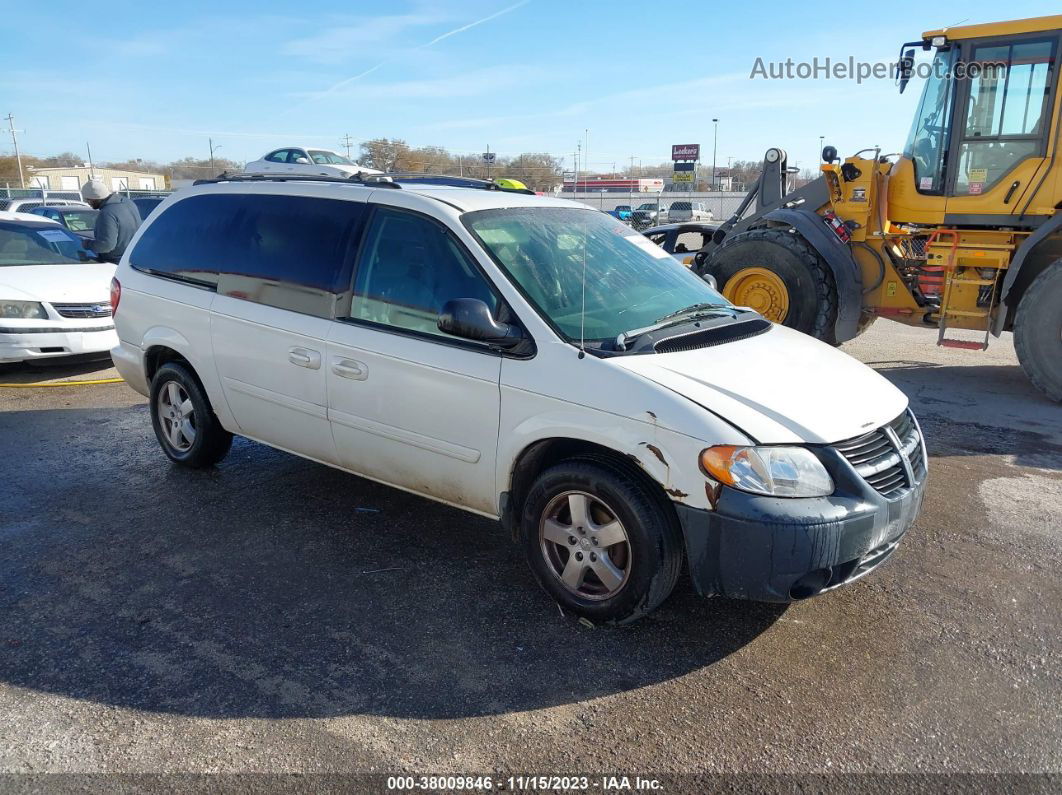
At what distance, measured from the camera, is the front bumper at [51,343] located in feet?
26.0

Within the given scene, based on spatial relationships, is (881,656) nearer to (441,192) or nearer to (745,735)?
(745,735)

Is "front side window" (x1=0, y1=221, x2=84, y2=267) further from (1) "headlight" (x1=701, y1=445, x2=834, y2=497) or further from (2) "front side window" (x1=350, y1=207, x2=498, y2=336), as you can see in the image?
(1) "headlight" (x1=701, y1=445, x2=834, y2=497)

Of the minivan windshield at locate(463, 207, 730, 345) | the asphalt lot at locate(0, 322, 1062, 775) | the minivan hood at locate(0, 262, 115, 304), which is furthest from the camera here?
the minivan hood at locate(0, 262, 115, 304)

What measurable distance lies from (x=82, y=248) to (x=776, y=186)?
27.7 feet

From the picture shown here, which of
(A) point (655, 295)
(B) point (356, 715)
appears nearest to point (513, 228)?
(A) point (655, 295)

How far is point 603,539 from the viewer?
3.43 meters

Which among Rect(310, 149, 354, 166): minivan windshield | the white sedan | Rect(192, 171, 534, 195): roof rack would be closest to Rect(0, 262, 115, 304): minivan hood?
the white sedan

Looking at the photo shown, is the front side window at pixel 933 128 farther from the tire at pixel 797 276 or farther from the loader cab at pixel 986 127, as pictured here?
the tire at pixel 797 276

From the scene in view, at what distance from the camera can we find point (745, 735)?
288 cm

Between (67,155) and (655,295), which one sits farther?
(67,155)

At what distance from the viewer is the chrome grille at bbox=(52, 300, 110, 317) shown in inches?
324

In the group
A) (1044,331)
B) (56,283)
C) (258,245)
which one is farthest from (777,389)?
(56,283)

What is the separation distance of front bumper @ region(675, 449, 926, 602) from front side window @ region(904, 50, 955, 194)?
653cm

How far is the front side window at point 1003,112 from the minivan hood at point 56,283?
8.72 meters
